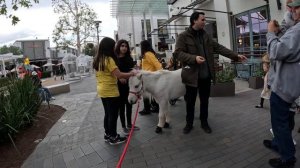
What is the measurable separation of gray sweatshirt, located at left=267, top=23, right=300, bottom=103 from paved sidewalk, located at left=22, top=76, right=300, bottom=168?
1.08m

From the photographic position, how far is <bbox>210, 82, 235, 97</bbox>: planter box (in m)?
9.30

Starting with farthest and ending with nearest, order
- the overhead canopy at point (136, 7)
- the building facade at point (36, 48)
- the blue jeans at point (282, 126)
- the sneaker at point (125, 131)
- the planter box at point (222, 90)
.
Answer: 1. the building facade at point (36, 48)
2. the overhead canopy at point (136, 7)
3. the planter box at point (222, 90)
4. the sneaker at point (125, 131)
5. the blue jeans at point (282, 126)

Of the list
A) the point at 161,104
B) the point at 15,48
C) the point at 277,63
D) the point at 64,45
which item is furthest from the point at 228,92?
the point at 15,48

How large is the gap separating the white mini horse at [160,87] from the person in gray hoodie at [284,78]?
2.48 meters

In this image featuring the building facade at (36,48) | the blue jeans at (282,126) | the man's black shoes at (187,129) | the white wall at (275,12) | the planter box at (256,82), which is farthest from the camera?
the building facade at (36,48)

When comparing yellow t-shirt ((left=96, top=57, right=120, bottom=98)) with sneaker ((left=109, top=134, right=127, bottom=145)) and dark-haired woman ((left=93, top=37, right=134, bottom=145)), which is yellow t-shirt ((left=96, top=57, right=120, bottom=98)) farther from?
sneaker ((left=109, top=134, right=127, bottom=145))

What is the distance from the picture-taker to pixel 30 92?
27.3ft

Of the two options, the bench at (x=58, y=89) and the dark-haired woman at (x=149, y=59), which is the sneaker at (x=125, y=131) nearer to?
the dark-haired woman at (x=149, y=59)

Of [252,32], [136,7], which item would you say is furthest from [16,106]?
[136,7]

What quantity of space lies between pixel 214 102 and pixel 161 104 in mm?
2837

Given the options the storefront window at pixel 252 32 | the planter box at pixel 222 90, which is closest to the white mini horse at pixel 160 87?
the planter box at pixel 222 90

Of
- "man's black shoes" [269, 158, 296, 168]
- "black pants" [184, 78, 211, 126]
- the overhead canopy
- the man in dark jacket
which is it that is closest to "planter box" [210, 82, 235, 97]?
"black pants" [184, 78, 211, 126]

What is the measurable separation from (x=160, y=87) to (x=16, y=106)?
330 centimetres

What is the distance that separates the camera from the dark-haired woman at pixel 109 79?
5289 millimetres
